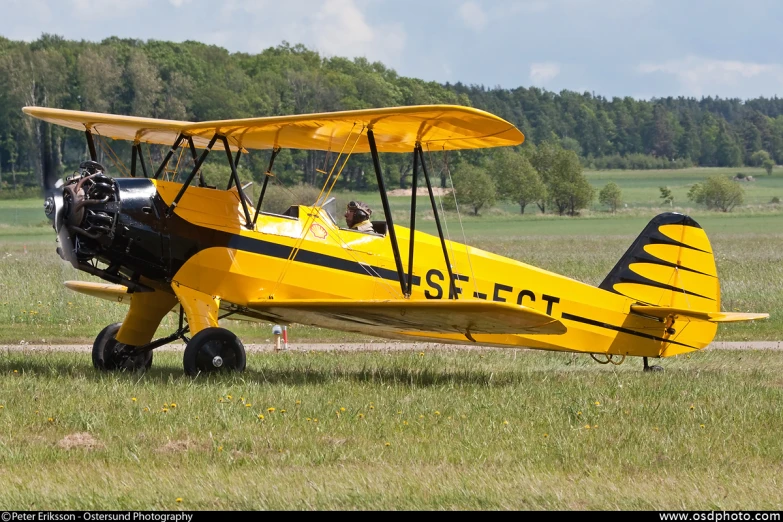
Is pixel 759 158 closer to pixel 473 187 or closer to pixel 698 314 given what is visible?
pixel 473 187

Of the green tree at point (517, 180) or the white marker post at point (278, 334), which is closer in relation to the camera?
the white marker post at point (278, 334)

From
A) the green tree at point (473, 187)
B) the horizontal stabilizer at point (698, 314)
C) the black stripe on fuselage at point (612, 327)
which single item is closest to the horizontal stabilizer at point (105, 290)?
the black stripe on fuselage at point (612, 327)

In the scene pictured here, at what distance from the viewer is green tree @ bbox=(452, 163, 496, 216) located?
3460 inches

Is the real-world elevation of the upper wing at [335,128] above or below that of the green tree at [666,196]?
above

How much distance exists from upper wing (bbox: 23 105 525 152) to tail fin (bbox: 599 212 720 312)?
2.96 meters

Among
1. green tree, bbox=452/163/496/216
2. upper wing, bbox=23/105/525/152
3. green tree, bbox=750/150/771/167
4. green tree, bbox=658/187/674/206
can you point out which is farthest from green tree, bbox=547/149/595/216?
green tree, bbox=750/150/771/167

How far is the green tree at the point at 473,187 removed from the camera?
288 ft

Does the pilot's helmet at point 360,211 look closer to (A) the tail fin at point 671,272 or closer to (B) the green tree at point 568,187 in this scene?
(A) the tail fin at point 671,272

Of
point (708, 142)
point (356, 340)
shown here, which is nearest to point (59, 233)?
point (356, 340)

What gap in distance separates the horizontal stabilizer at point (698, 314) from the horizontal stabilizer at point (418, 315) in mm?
2296

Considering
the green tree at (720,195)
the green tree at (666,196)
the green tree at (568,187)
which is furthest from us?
the green tree at (666,196)

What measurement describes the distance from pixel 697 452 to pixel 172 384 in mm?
5223

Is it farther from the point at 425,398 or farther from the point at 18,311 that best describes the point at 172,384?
the point at 18,311

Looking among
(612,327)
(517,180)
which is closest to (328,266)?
(612,327)
